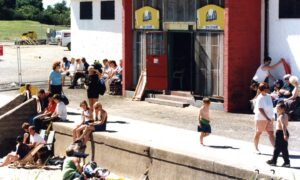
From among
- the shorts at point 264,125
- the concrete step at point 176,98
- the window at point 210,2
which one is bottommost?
the concrete step at point 176,98

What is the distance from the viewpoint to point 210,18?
22.4 metres

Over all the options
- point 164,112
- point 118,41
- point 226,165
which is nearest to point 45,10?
point 118,41

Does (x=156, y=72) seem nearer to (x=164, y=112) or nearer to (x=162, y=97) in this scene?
(x=162, y=97)

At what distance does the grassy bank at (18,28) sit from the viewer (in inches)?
3083

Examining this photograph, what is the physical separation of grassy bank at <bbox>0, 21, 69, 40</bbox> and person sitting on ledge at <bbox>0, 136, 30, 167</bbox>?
57.1 metres

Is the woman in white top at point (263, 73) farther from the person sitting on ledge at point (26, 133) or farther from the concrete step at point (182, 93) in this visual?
the person sitting on ledge at point (26, 133)

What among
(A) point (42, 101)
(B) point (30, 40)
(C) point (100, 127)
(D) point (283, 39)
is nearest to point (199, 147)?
(C) point (100, 127)

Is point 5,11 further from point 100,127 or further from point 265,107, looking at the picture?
point 265,107

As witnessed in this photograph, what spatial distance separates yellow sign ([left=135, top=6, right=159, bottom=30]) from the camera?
2480 centimetres

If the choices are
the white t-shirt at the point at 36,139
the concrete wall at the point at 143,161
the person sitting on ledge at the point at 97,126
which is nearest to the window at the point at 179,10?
the concrete wall at the point at 143,161

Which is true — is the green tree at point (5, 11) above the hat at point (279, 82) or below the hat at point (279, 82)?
above

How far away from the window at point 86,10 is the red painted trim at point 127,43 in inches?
238

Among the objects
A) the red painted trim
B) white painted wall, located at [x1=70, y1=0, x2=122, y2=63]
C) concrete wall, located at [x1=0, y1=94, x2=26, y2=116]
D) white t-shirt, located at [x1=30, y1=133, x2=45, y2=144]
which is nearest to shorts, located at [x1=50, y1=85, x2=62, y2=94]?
concrete wall, located at [x1=0, y1=94, x2=26, y2=116]

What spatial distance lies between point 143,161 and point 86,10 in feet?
55.4
